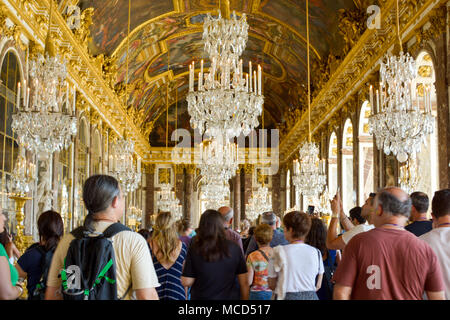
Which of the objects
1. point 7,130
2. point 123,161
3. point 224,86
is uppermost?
point 224,86

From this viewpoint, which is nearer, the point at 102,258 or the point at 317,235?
the point at 102,258

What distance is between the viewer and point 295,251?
13.8 feet

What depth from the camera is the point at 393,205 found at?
9.95 ft

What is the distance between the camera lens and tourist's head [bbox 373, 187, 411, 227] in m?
3.03

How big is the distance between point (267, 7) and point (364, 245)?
61.7ft

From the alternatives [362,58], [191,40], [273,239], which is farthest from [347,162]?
[273,239]

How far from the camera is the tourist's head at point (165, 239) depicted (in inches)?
206

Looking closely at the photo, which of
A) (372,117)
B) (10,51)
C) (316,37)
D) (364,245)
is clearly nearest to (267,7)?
(316,37)

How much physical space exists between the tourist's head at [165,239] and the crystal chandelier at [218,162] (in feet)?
21.5

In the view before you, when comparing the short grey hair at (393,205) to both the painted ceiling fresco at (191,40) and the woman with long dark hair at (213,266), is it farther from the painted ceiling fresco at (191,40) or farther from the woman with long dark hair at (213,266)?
the painted ceiling fresco at (191,40)

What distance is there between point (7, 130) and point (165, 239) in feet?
23.3

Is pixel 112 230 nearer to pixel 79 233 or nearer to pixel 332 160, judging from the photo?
pixel 79 233

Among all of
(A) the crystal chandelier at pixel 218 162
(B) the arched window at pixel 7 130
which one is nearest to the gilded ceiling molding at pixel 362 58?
(A) the crystal chandelier at pixel 218 162

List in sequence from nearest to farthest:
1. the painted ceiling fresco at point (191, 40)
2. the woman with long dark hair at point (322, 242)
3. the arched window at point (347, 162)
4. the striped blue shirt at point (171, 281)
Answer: the striped blue shirt at point (171, 281) → the woman with long dark hair at point (322, 242) → the painted ceiling fresco at point (191, 40) → the arched window at point (347, 162)
